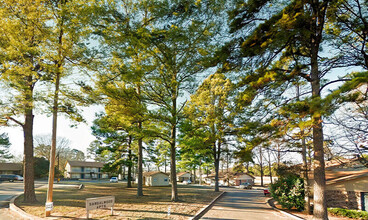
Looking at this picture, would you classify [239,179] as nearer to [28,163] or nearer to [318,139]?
[318,139]

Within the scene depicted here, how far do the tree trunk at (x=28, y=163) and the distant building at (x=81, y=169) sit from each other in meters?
55.0

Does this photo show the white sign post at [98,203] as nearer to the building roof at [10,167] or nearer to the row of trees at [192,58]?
the row of trees at [192,58]

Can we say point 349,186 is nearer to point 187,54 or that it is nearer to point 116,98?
point 187,54

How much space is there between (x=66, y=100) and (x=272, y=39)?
1126cm

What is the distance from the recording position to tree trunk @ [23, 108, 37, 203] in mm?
13391

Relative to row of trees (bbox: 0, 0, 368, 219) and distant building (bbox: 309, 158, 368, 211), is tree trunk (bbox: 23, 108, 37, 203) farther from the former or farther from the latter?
distant building (bbox: 309, 158, 368, 211)

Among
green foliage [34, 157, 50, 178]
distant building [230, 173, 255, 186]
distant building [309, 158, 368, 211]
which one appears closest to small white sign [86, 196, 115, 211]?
distant building [309, 158, 368, 211]

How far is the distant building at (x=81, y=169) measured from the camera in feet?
209

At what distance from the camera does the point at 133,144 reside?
25219mm

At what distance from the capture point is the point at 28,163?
1367cm

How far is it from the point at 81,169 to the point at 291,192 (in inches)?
2580

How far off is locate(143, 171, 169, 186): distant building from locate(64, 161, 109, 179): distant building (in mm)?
37087

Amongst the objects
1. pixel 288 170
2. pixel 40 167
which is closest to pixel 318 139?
pixel 288 170

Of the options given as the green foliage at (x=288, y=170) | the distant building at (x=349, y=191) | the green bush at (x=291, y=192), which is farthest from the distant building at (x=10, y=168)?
the distant building at (x=349, y=191)
